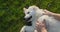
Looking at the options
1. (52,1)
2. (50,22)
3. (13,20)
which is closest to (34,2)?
(52,1)

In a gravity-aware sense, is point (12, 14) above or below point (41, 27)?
above

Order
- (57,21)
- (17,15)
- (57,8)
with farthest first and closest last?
(17,15), (57,8), (57,21)

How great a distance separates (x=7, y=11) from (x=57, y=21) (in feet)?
7.71

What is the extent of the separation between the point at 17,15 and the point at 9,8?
198mm

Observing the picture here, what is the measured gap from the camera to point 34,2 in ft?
11.0

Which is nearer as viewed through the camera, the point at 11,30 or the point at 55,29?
the point at 55,29

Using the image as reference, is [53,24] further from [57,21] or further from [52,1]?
[52,1]

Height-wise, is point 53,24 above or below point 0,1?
below

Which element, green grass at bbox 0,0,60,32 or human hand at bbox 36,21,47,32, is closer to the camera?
human hand at bbox 36,21,47,32

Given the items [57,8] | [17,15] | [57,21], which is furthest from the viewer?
[17,15]

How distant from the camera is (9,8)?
3596 millimetres

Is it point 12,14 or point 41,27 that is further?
point 12,14

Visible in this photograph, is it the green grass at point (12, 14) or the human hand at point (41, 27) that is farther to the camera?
the green grass at point (12, 14)

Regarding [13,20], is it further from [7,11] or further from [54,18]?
[54,18]
